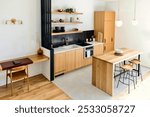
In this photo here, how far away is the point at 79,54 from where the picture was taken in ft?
17.4

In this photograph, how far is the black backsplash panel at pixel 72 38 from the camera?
5270 millimetres

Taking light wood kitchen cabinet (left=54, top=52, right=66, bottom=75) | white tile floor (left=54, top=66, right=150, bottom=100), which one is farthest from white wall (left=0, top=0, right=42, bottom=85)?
white tile floor (left=54, top=66, right=150, bottom=100)

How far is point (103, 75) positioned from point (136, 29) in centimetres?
296

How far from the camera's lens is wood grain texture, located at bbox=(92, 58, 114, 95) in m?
3.72

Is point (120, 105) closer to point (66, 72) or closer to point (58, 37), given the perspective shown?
point (66, 72)

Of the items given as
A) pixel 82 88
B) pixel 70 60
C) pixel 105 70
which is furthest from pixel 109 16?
pixel 82 88

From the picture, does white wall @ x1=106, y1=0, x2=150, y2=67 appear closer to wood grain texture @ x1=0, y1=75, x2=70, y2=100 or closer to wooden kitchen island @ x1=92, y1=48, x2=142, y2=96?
wooden kitchen island @ x1=92, y1=48, x2=142, y2=96

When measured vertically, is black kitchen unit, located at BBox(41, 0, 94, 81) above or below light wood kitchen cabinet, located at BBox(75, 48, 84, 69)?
above

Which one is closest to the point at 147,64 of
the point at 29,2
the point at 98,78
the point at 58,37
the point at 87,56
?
the point at 87,56

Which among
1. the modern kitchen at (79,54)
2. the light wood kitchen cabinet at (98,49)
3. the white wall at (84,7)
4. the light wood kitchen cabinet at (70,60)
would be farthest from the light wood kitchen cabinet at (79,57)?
the white wall at (84,7)

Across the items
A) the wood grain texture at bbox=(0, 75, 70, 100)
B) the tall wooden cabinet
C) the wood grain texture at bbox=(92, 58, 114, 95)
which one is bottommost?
the wood grain texture at bbox=(0, 75, 70, 100)

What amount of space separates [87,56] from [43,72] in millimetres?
1691

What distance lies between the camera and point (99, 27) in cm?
638

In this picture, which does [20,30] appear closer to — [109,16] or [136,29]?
[109,16]
